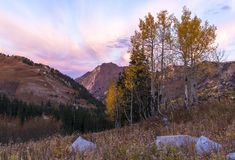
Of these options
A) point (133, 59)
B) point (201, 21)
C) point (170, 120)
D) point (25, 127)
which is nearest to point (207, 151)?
point (170, 120)

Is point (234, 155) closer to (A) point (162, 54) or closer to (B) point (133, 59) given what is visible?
(A) point (162, 54)

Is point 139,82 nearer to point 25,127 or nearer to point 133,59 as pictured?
point 133,59

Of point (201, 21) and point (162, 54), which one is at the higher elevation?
point (201, 21)

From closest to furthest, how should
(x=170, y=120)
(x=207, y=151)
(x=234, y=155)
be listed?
1. (x=234, y=155)
2. (x=207, y=151)
3. (x=170, y=120)

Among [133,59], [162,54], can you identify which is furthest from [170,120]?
[133,59]

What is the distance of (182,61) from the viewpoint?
135 feet

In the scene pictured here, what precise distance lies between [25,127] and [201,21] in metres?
24.0

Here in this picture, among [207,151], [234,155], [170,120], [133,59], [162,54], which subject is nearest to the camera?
[234,155]

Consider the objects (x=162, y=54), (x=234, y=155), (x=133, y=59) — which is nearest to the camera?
(x=234, y=155)

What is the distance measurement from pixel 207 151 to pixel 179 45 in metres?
34.1

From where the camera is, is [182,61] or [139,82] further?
[139,82]

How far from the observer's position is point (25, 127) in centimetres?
4741

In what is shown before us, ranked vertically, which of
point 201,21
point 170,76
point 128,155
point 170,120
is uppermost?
point 201,21

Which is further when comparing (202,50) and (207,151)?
(202,50)
